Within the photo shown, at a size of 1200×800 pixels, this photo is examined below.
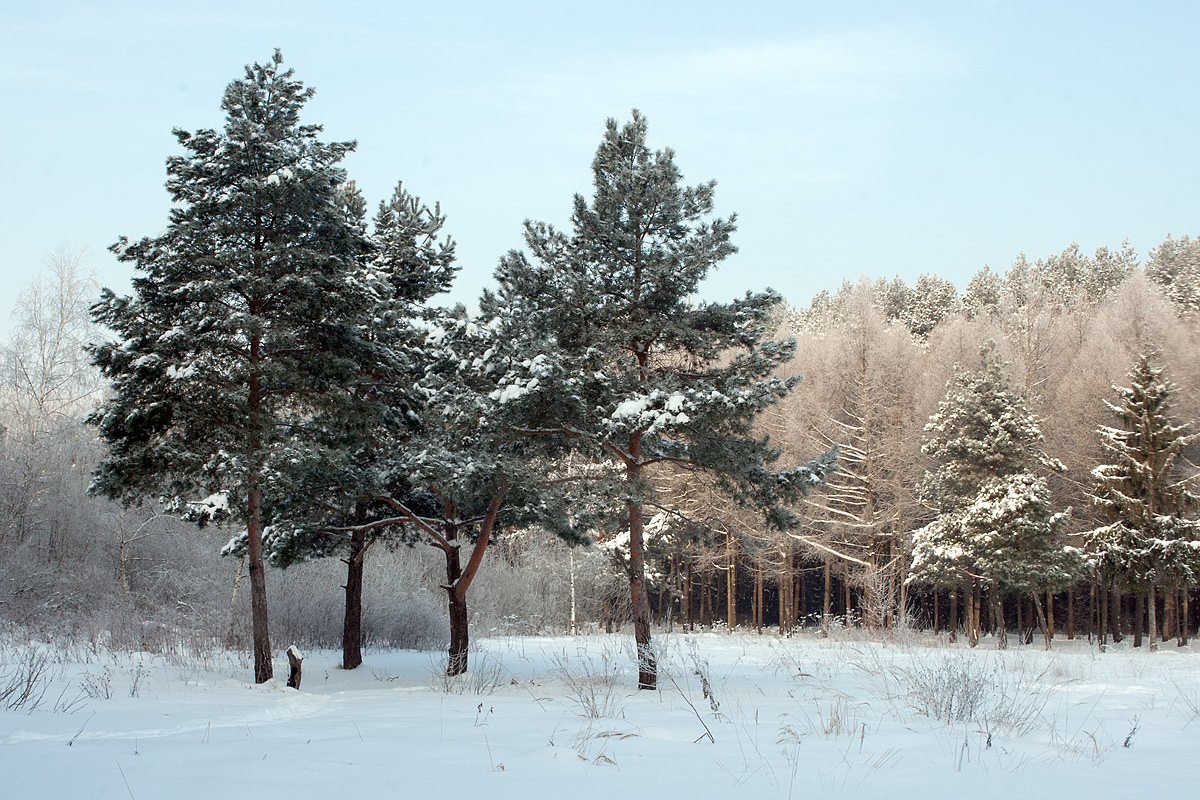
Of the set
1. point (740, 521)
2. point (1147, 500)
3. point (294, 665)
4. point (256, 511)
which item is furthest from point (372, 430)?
point (1147, 500)

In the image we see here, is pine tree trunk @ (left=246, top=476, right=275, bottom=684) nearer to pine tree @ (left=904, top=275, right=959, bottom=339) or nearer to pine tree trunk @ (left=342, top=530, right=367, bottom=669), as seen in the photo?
pine tree trunk @ (left=342, top=530, right=367, bottom=669)

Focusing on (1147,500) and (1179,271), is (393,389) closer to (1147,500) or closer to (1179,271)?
(1147,500)

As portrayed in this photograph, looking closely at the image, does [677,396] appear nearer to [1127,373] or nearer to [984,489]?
[984,489]

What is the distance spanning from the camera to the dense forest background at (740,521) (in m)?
27.6

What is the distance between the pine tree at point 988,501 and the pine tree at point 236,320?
24.8 meters

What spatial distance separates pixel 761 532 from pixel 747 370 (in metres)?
22.6

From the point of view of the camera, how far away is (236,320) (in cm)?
1455

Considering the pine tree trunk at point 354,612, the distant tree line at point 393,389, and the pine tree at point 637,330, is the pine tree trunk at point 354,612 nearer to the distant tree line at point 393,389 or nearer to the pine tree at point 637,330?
the distant tree line at point 393,389

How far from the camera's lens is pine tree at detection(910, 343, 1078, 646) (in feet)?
102

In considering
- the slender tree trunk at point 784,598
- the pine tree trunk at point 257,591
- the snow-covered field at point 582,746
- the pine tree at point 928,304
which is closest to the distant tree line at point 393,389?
the pine tree trunk at point 257,591

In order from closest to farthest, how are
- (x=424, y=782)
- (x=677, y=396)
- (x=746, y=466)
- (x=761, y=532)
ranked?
1. (x=424, y=782)
2. (x=677, y=396)
3. (x=746, y=466)
4. (x=761, y=532)

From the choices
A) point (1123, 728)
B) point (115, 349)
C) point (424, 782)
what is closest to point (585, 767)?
point (424, 782)

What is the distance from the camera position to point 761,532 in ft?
123

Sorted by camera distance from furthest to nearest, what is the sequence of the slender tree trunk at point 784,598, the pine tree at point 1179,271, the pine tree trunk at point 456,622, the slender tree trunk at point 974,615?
the pine tree at point 1179,271, the slender tree trunk at point 784,598, the slender tree trunk at point 974,615, the pine tree trunk at point 456,622
